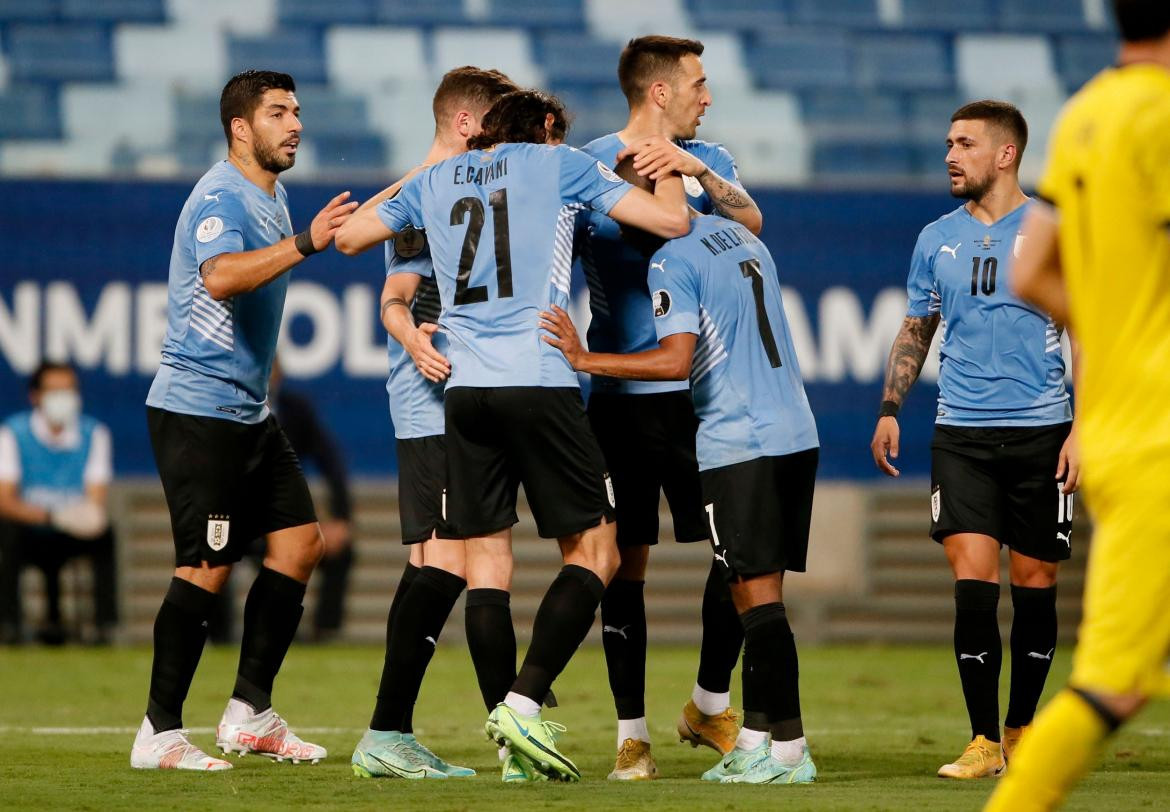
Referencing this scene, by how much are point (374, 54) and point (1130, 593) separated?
472 inches

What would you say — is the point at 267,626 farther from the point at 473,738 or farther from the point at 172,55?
the point at 172,55

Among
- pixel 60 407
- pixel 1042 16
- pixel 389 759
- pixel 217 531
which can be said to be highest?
pixel 1042 16

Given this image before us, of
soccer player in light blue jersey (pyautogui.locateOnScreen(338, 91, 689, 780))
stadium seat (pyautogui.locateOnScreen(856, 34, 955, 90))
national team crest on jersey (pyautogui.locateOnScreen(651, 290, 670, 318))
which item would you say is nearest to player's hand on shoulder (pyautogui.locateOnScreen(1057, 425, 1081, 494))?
national team crest on jersey (pyautogui.locateOnScreen(651, 290, 670, 318))

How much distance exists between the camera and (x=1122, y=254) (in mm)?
3211

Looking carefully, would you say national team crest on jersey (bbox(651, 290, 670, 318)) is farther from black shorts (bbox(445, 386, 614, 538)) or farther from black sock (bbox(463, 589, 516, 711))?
black sock (bbox(463, 589, 516, 711))

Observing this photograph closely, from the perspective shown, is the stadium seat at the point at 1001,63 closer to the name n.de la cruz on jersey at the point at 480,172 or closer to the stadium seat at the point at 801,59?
the stadium seat at the point at 801,59

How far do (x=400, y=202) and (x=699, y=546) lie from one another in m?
7.24

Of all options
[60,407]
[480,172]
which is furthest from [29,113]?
[480,172]

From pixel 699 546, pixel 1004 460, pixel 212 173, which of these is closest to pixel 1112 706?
pixel 1004 460

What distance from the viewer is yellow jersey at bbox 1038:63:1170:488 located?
3170mm

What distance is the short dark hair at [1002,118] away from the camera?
19.7 feet

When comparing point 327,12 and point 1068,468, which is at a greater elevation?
point 327,12

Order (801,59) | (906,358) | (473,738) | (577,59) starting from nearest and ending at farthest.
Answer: (906,358) → (473,738) → (577,59) → (801,59)

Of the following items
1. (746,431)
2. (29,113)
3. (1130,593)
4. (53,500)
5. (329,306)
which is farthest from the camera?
(29,113)
